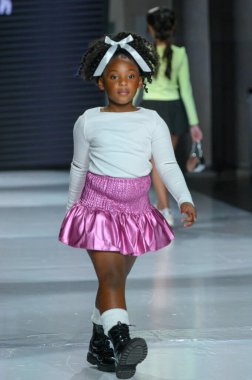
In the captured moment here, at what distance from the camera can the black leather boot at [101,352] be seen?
4.82m

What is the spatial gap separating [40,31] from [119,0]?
1.99 m

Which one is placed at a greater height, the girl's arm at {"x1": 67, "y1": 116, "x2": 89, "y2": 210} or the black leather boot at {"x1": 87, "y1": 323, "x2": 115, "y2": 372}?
the girl's arm at {"x1": 67, "y1": 116, "x2": 89, "y2": 210}

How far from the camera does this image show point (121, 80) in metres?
4.81

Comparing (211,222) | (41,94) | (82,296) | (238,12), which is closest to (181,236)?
(211,222)

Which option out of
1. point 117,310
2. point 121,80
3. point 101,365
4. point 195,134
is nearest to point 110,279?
point 117,310

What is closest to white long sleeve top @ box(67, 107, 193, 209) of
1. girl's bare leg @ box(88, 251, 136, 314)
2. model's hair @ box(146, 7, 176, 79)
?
girl's bare leg @ box(88, 251, 136, 314)

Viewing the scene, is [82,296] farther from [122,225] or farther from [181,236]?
[181,236]

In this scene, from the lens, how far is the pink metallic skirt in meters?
4.73

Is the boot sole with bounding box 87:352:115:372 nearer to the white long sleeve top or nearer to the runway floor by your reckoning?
the runway floor

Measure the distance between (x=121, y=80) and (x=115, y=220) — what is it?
0.55m

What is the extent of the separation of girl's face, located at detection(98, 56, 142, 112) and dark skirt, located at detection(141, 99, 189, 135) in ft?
16.1

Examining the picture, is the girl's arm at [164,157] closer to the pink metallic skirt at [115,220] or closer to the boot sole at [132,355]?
the pink metallic skirt at [115,220]

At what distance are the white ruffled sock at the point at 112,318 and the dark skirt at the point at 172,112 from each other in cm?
523

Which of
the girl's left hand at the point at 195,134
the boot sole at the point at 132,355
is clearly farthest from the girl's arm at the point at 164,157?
the girl's left hand at the point at 195,134
